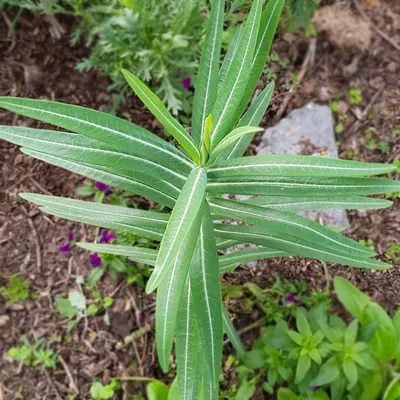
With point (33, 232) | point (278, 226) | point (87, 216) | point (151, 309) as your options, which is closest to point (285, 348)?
point (151, 309)

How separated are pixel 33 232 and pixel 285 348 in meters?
1.70

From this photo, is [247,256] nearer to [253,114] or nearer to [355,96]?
[253,114]

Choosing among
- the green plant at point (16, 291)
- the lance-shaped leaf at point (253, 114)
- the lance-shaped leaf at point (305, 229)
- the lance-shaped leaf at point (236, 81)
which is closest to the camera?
the lance-shaped leaf at point (236, 81)

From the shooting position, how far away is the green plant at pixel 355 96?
3.09m

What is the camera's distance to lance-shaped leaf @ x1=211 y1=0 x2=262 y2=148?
4.35ft

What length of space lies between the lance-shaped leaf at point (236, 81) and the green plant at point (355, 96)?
1.92 m

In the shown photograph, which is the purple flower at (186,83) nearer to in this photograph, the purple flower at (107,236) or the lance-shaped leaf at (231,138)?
the purple flower at (107,236)

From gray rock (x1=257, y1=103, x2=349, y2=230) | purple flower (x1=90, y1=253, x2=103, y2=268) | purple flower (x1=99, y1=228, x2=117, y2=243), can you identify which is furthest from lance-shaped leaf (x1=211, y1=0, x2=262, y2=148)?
gray rock (x1=257, y1=103, x2=349, y2=230)

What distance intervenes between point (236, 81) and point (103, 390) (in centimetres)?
202

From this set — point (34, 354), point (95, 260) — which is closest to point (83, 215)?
point (95, 260)

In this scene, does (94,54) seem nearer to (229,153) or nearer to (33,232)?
(33,232)

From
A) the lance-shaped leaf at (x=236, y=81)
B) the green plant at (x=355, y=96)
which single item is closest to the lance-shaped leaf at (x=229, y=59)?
the lance-shaped leaf at (x=236, y=81)

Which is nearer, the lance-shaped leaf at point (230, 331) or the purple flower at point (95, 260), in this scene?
the lance-shaped leaf at point (230, 331)

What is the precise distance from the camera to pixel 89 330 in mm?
2785
